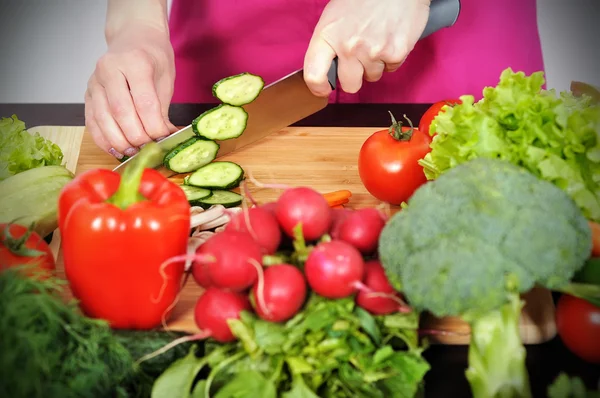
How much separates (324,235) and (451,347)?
0.32 metres

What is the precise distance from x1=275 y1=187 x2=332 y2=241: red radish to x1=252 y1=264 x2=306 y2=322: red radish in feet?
0.29

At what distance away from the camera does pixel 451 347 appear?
4.13ft

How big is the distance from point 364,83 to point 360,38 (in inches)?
15.1

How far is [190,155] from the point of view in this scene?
170 cm

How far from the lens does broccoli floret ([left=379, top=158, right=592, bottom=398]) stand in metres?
1.03

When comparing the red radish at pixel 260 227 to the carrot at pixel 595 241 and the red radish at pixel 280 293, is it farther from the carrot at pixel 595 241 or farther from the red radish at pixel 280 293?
the carrot at pixel 595 241

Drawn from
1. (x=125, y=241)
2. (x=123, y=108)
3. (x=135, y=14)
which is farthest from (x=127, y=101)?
(x=125, y=241)

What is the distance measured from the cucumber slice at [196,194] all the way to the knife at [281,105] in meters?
0.14

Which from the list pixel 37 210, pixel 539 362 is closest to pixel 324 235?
pixel 539 362

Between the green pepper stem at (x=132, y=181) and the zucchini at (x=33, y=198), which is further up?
the green pepper stem at (x=132, y=181)

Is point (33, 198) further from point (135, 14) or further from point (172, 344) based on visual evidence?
point (135, 14)

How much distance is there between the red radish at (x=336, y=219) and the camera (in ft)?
4.00

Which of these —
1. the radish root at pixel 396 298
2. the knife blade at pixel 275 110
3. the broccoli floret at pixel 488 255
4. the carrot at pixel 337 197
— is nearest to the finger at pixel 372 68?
the knife blade at pixel 275 110

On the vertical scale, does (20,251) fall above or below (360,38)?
below
